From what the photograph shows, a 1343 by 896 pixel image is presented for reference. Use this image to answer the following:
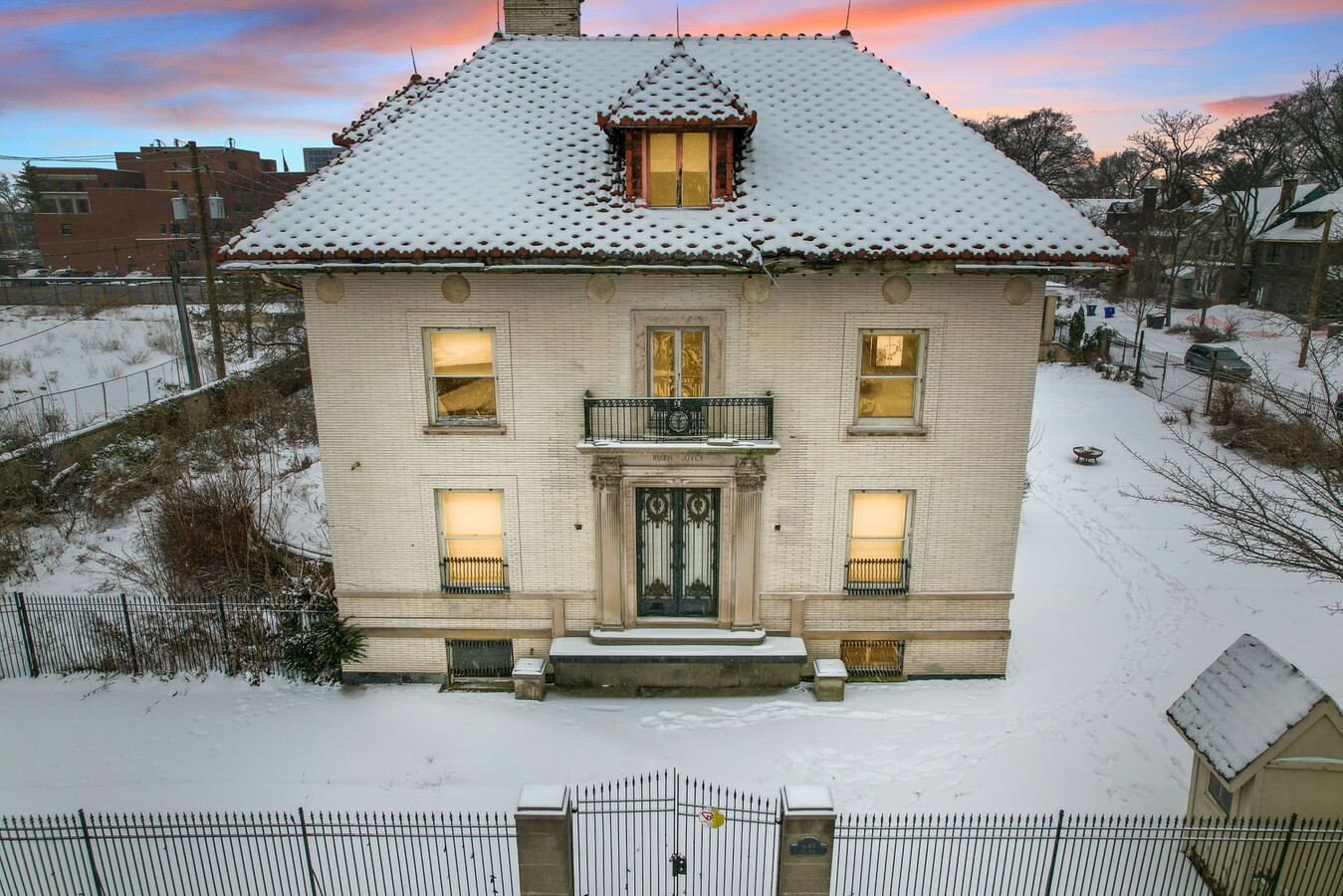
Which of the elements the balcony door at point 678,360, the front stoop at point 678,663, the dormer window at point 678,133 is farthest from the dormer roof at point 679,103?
the front stoop at point 678,663

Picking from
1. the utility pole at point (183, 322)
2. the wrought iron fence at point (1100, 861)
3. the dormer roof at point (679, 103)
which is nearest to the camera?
the wrought iron fence at point (1100, 861)

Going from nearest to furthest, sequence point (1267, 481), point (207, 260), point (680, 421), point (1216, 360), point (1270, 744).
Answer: point (1270, 744), point (680, 421), point (1267, 481), point (207, 260), point (1216, 360)

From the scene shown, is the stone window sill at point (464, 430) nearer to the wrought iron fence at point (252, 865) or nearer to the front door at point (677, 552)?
the front door at point (677, 552)

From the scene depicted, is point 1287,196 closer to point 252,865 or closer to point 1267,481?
point 1267,481

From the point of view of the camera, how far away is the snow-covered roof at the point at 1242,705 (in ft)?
29.0

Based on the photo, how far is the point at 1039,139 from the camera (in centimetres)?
6222

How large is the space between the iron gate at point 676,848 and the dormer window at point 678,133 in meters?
9.16

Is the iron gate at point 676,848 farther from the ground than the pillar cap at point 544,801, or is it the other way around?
the pillar cap at point 544,801

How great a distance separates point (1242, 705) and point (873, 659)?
6039mm

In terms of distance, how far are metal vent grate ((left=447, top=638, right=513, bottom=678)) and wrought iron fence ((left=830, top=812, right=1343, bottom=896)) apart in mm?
6979

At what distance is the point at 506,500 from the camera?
1345 cm

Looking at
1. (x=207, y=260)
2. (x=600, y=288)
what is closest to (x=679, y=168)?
(x=600, y=288)

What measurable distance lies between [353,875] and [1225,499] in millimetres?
24290

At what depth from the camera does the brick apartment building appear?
63.4 metres
